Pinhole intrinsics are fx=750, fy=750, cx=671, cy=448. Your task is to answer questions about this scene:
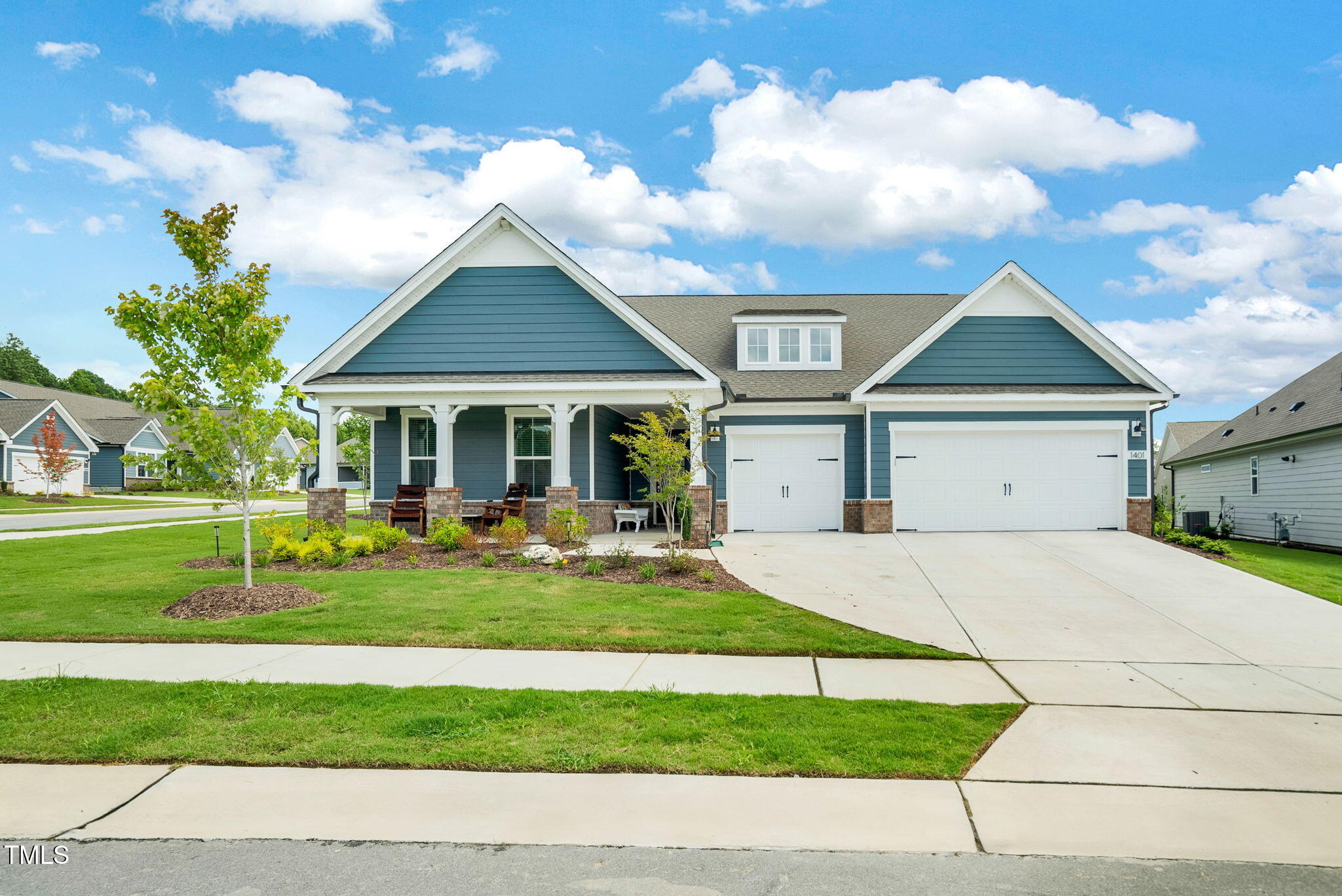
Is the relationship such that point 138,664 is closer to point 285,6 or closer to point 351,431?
point 285,6

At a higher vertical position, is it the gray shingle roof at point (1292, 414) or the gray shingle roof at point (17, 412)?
the gray shingle roof at point (17, 412)

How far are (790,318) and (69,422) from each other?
43916mm

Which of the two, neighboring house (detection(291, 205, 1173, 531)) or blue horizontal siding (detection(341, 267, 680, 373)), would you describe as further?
blue horizontal siding (detection(341, 267, 680, 373))

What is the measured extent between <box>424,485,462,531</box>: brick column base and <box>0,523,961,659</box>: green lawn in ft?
11.8

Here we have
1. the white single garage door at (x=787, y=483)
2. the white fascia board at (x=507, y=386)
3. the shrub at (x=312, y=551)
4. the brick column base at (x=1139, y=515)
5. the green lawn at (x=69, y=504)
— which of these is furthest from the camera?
the green lawn at (x=69, y=504)

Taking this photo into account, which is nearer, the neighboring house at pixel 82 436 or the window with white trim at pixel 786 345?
the window with white trim at pixel 786 345

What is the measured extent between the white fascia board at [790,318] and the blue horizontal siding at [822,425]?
9.33 feet

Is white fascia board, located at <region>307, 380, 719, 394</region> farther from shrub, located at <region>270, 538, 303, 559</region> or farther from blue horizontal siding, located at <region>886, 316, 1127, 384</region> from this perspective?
blue horizontal siding, located at <region>886, 316, 1127, 384</region>

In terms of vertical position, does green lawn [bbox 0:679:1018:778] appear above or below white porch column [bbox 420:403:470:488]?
below

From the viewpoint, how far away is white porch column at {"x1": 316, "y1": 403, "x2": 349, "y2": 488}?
15.4 metres

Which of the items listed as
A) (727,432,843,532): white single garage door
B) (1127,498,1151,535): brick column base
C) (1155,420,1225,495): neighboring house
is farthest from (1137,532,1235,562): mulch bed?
(1155,420,1225,495): neighboring house

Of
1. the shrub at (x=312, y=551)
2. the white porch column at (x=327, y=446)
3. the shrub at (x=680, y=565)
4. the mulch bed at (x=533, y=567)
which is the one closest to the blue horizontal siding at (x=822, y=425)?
the mulch bed at (x=533, y=567)

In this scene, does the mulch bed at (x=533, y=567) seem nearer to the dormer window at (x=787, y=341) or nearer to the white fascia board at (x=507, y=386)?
the white fascia board at (x=507, y=386)

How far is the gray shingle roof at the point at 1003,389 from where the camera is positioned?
16.5 m
